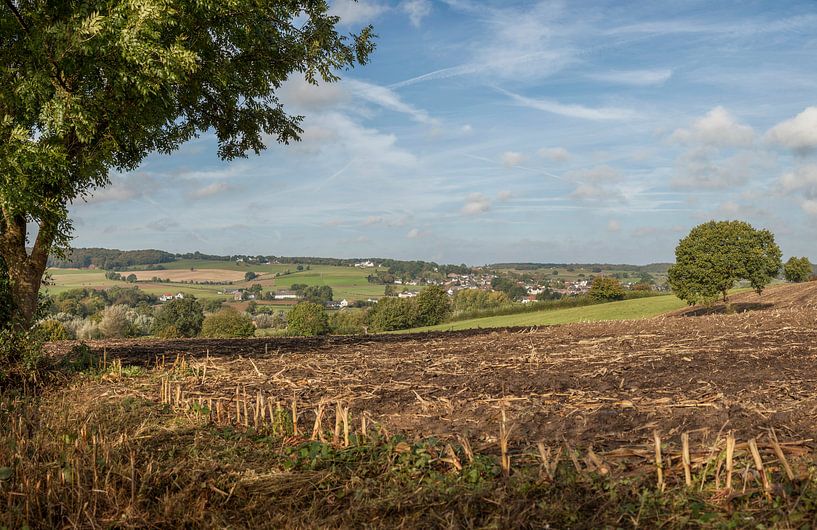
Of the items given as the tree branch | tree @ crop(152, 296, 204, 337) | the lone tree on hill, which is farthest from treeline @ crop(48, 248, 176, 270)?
the tree branch

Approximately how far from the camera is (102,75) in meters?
13.5

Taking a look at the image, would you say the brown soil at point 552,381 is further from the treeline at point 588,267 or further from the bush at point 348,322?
the treeline at point 588,267

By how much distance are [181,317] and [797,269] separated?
80.3 meters

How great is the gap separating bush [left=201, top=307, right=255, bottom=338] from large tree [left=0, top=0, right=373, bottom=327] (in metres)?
44.0

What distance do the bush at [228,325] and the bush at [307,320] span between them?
1044 centimetres

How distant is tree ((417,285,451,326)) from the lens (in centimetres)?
8156

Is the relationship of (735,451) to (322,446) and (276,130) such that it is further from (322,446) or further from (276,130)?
(276,130)

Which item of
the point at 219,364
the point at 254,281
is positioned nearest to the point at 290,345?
the point at 219,364

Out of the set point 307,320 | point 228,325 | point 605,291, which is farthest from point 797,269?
point 228,325

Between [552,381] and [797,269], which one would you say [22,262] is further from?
[797,269]

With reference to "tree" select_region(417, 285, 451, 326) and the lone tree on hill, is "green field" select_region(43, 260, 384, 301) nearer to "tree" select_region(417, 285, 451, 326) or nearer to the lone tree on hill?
"tree" select_region(417, 285, 451, 326)

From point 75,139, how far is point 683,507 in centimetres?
1448

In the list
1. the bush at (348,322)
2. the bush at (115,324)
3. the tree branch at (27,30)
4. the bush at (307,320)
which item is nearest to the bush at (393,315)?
the bush at (348,322)

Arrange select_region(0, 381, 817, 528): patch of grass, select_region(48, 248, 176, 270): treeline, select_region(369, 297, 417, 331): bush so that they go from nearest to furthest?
select_region(0, 381, 817, 528): patch of grass, select_region(369, 297, 417, 331): bush, select_region(48, 248, 176, 270): treeline
